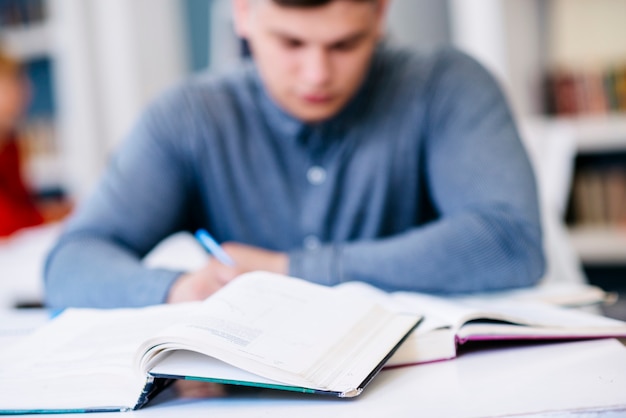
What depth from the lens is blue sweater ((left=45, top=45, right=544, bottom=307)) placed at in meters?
1.18

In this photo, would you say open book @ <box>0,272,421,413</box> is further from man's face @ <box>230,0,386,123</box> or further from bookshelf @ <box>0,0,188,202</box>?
bookshelf @ <box>0,0,188,202</box>

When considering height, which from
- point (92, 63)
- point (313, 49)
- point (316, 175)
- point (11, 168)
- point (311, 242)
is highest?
point (313, 49)

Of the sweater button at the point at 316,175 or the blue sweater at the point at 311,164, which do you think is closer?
the blue sweater at the point at 311,164

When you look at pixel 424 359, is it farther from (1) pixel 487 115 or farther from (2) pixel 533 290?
(1) pixel 487 115

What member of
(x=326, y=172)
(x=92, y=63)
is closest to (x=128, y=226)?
(x=326, y=172)

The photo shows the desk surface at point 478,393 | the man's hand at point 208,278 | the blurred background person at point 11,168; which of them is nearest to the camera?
the desk surface at point 478,393

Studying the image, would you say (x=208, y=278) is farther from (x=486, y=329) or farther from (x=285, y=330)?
(x=486, y=329)

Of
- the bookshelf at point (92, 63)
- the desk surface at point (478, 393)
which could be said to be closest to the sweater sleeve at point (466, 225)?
the desk surface at point (478, 393)

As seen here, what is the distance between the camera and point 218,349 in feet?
2.07

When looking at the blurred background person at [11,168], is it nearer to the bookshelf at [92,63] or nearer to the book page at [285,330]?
the bookshelf at [92,63]

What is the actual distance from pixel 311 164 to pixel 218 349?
71 centimetres

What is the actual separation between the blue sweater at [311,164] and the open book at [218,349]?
0.35 metres

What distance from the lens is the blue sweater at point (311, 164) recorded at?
1.18 meters

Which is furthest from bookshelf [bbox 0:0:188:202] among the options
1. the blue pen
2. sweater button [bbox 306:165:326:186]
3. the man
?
the blue pen
